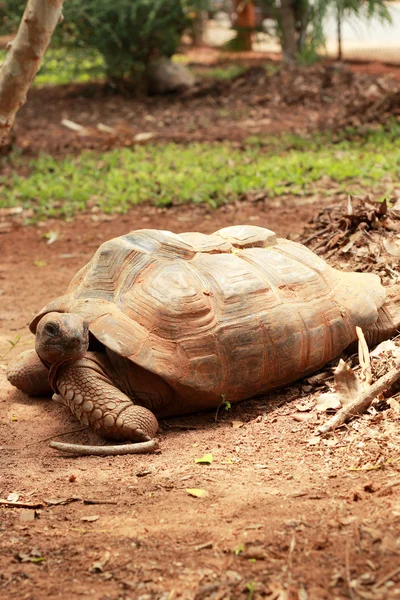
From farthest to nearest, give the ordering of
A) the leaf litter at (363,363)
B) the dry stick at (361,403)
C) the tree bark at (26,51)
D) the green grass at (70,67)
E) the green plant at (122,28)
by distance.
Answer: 1. the green grass at (70,67)
2. the green plant at (122,28)
3. the tree bark at (26,51)
4. the dry stick at (361,403)
5. the leaf litter at (363,363)

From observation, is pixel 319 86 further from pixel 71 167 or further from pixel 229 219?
pixel 229 219

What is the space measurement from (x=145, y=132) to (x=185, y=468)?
363 inches

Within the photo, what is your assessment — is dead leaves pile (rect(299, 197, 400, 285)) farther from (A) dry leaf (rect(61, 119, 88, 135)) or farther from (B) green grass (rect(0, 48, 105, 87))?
(B) green grass (rect(0, 48, 105, 87))

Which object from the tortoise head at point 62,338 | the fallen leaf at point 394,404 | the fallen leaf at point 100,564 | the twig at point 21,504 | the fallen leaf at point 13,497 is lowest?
the fallen leaf at point 13,497

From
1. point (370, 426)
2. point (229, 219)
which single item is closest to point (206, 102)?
point (229, 219)

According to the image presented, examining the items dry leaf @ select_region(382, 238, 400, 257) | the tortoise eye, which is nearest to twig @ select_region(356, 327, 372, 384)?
dry leaf @ select_region(382, 238, 400, 257)

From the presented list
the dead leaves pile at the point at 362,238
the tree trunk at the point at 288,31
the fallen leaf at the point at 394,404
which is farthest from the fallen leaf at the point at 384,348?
the tree trunk at the point at 288,31

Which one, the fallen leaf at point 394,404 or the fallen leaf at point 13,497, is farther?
the fallen leaf at point 394,404

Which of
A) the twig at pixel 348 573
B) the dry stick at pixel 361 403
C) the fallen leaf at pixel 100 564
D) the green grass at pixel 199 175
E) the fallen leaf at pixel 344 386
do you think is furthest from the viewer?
the green grass at pixel 199 175

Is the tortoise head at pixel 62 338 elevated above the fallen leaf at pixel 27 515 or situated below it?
above

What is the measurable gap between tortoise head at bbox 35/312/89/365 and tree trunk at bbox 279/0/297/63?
12561 millimetres

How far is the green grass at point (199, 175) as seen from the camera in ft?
25.9

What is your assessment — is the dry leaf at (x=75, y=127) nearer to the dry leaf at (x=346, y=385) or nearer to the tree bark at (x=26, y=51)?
the tree bark at (x=26, y=51)

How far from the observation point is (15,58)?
4.55 meters
